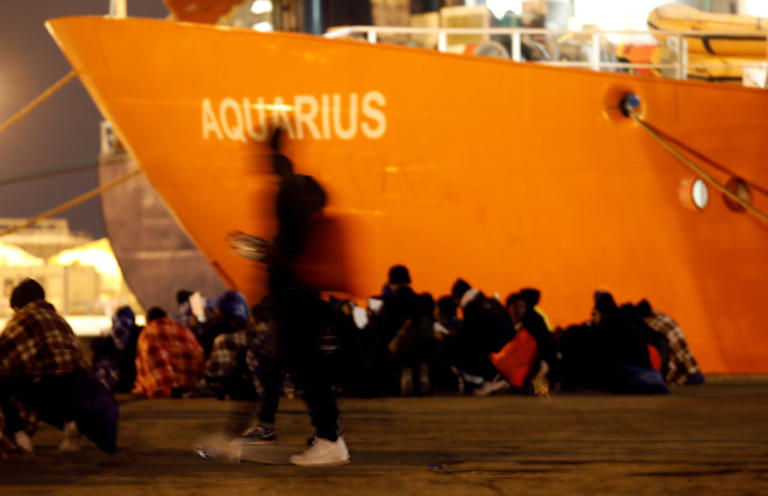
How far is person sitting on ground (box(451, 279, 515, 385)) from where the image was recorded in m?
8.25

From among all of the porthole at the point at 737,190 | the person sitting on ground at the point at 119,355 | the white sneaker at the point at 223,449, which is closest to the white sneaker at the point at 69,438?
the white sneaker at the point at 223,449

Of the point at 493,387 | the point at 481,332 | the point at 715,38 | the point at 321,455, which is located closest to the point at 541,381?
the point at 493,387

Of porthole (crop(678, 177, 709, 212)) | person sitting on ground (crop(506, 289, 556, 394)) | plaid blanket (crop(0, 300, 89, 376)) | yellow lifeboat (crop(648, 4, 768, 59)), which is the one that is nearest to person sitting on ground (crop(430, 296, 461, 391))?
person sitting on ground (crop(506, 289, 556, 394))

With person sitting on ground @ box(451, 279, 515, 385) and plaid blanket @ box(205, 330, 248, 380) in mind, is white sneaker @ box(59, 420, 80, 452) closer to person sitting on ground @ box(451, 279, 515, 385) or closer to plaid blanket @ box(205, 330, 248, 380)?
plaid blanket @ box(205, 330, 248, 380)

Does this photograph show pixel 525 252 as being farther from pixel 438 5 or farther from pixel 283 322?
pixel 283 322

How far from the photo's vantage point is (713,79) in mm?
10344

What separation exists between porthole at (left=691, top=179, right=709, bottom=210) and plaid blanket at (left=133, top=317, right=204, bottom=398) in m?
4.36

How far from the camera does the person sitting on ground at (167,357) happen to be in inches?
317

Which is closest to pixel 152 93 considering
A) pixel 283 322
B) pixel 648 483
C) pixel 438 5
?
pixel 438 5

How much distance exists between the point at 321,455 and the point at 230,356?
3360mm

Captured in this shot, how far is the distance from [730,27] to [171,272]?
792cm

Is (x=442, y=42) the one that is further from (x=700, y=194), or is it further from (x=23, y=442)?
(x=23, y=442)

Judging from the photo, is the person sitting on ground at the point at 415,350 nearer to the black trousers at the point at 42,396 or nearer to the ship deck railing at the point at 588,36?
the ship deck railing at the point at 588,36

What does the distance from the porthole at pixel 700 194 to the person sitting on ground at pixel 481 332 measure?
2118mm
